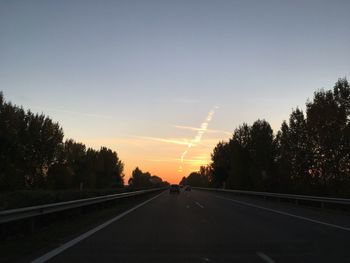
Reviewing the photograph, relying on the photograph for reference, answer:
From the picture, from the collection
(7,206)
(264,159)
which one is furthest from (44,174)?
(7,206)

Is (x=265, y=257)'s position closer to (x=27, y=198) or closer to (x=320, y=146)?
(x=27, y=198)

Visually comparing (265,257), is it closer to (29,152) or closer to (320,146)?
(320,146)

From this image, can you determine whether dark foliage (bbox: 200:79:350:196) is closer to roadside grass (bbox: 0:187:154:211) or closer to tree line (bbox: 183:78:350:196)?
tree line (bbox: 183:78:350:196)

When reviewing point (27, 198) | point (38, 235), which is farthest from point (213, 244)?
point (27, 198)

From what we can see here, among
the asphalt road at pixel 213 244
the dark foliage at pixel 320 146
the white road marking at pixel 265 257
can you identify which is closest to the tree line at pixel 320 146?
the dark foliage at pixel 320 146

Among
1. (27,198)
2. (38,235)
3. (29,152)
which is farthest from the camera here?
(29,152)

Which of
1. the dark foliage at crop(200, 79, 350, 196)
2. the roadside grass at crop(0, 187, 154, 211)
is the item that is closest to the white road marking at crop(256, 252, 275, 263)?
the roadside grass at crop(0, 187, 154, 211)

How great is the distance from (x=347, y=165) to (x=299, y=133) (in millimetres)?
9520

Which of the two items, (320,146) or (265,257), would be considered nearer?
(265,257)

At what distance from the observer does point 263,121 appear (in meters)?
87.5

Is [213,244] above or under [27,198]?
under

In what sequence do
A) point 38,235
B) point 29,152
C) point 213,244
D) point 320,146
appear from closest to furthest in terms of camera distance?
point 213,244 < point 38,235 < point 320,146 < point 29,152

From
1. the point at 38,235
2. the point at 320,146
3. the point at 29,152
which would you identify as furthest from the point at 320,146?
the point at 38,235

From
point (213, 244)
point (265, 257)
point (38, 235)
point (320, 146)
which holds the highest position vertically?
point (320, 146)
